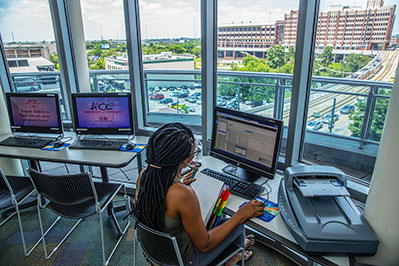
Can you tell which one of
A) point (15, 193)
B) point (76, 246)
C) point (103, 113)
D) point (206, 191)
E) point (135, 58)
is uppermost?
point (135, 58)

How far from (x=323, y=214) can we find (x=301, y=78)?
0.97 meters

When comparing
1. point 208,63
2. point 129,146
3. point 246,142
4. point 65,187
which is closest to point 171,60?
point 208,63

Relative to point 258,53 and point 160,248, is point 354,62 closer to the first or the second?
point 258,53

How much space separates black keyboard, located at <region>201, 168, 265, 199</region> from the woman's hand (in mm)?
148

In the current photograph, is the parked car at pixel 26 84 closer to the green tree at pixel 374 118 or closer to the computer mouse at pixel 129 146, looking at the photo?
the computer mouse at pixel 129 146

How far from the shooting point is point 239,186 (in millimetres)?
1778

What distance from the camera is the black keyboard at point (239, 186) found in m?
1.70

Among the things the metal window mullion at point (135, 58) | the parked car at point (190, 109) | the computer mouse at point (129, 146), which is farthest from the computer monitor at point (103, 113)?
the parked car at point (190, 109)

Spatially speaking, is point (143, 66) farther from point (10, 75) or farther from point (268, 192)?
point (268, 192)

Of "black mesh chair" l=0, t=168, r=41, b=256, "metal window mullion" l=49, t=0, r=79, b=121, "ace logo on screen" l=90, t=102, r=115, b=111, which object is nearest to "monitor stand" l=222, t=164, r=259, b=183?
"ace logo on screen" l=90, t=102, r=115, b=111

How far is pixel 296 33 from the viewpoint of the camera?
1.88m

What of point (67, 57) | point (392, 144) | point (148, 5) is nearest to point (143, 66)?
point (148, 5)

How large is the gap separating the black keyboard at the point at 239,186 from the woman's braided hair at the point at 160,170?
571mm

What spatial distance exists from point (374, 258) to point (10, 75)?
146 inches
